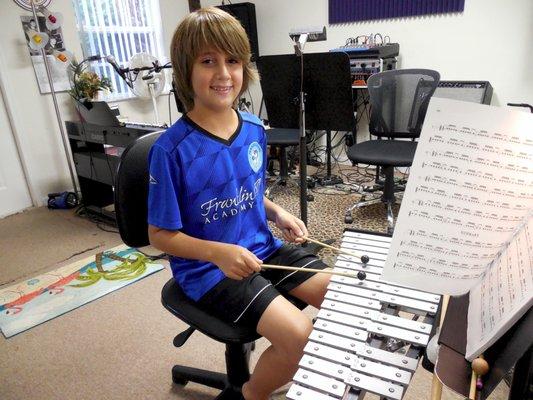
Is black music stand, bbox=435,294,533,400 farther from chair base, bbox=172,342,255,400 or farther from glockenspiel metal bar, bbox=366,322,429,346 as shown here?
chair base, bbox=172,342,255,400

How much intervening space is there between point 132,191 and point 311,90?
138cm

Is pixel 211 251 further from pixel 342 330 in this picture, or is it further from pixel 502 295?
pixel 502 295

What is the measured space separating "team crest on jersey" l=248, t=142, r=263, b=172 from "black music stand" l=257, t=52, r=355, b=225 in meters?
0.97

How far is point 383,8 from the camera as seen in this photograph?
11.1 ft

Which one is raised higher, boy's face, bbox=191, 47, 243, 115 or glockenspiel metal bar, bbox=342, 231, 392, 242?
boy's face, bbox=191, 47, 243, 115

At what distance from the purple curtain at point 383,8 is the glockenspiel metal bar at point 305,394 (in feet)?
11.0

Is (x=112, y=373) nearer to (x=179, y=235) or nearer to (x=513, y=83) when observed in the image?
(x=179, y=235)

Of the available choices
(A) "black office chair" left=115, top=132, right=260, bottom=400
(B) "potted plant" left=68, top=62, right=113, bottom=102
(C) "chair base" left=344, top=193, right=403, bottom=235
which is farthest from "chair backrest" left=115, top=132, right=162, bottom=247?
(B) "potted plant" left=68, top=62, right=113, bottom=102

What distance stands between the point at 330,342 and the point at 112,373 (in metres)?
1.13

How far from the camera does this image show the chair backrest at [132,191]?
105 cm

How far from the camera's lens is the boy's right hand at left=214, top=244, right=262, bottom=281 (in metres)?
0.86

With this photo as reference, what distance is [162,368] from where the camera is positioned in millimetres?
1501

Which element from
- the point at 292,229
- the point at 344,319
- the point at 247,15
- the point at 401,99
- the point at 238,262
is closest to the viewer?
the point at 344,319

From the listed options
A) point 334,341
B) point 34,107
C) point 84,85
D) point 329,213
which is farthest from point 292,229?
point 34,107
